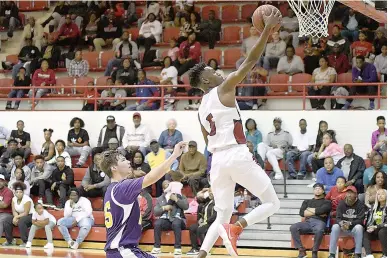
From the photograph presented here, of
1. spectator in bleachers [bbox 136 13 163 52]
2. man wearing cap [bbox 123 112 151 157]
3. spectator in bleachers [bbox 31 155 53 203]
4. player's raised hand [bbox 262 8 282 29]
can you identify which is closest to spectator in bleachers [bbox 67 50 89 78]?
spectator in bleachers [bbox 136 13 163 52]

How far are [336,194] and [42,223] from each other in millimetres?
5794

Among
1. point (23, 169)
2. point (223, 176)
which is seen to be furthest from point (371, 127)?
point (223, 176)

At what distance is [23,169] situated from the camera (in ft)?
55.4

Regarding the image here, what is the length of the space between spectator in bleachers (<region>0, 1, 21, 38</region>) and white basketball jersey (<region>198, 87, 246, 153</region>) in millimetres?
16197

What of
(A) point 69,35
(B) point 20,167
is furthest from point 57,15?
(B) point 20,167

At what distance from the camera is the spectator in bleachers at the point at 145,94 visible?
60.4 feet

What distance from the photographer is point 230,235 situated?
297 inches

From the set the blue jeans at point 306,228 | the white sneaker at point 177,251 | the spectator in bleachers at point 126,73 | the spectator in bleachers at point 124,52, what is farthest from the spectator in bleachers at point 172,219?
the spectator in bleachers at point 124,52

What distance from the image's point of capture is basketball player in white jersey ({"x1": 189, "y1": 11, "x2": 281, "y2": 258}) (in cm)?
758

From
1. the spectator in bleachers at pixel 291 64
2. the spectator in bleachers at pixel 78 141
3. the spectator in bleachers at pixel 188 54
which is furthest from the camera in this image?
the spectator in bleachers at pixel 188 54

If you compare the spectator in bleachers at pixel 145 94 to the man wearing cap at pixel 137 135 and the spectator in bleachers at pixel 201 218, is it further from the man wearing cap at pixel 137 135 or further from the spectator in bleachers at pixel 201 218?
the spectator in bleachers at pixel 201 218

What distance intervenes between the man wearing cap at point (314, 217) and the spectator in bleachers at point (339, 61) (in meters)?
4.57

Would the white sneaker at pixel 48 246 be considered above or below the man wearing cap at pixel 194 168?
below

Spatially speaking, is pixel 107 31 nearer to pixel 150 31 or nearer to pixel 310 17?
pixel 150 31
